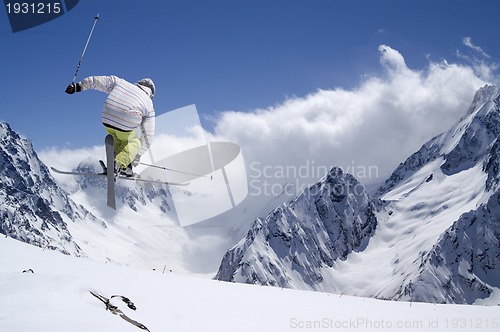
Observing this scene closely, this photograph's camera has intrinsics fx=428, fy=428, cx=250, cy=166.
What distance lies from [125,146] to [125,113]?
1.10 m

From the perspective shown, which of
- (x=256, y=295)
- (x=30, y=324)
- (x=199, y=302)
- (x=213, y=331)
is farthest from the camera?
(x=256, y=295)

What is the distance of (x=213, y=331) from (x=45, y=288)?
2.74 metres

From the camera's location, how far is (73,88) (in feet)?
39.3

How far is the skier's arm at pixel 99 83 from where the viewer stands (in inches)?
476

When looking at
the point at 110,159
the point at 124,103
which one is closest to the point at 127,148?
the point at 110,159

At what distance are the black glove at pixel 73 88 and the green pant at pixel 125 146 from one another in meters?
1.39

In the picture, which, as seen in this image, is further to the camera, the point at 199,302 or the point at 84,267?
the point at 84,267

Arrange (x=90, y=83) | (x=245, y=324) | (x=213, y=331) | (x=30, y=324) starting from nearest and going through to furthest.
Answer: (x=30, y=324)
(x=213, y=331)
(x=245, y=324)
(x=90, y=83)

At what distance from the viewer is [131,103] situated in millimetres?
11789

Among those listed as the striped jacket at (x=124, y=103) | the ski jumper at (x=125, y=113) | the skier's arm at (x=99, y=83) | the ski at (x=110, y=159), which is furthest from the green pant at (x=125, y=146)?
the skier's arm at (x=99, y=83)

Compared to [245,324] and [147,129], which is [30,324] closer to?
[245,324]

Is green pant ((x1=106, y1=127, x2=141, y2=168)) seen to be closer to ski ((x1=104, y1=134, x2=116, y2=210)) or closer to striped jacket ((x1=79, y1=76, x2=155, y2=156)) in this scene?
ski ((x1=104, y1=134, x2=116, y2=210))

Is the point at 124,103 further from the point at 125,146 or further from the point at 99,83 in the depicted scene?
the point at 125,146

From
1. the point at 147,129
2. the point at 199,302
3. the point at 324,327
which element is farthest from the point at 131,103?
the point at 324,327
